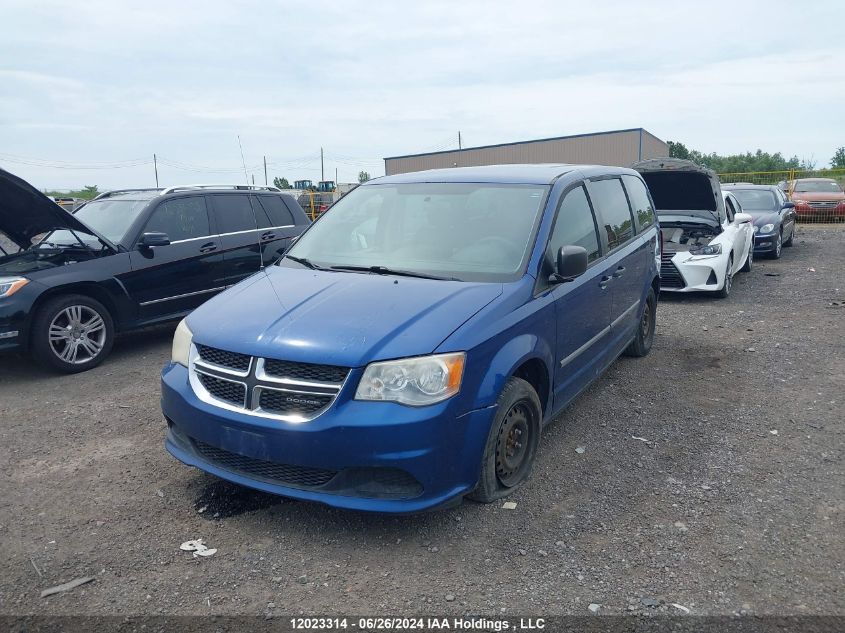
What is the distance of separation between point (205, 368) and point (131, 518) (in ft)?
3.11

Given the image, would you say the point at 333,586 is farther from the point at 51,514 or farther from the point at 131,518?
the point at 51,514

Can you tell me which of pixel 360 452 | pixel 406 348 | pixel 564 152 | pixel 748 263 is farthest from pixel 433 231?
pixel 564 152

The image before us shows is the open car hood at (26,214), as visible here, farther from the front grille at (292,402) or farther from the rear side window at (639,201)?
the rear side window at (639,201)

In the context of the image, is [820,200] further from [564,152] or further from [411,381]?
[564,152]

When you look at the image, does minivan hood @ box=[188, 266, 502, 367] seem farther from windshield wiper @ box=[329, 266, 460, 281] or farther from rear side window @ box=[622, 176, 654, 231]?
rear side window @ box=[622, 176, 654, 231]

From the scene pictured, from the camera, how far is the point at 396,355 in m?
2.98

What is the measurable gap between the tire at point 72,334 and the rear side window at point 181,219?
1131mm

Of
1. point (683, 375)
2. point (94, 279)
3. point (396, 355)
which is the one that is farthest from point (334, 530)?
point (94, 279)

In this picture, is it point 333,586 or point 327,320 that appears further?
point 327,320

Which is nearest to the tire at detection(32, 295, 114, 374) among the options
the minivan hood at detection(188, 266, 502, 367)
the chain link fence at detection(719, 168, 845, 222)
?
the minivan hood at detection(188, 266, 502, 367)

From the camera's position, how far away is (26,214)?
19.7 ft

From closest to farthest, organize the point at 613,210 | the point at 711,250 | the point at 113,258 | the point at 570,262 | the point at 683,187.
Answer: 1. the point at 570,262
2. the point at 613,210
3. the point at 113,258
4. the point at 711,250
5. the point at 683,187

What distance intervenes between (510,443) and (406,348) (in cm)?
98

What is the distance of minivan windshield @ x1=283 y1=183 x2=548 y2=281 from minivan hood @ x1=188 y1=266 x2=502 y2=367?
0.80ft
